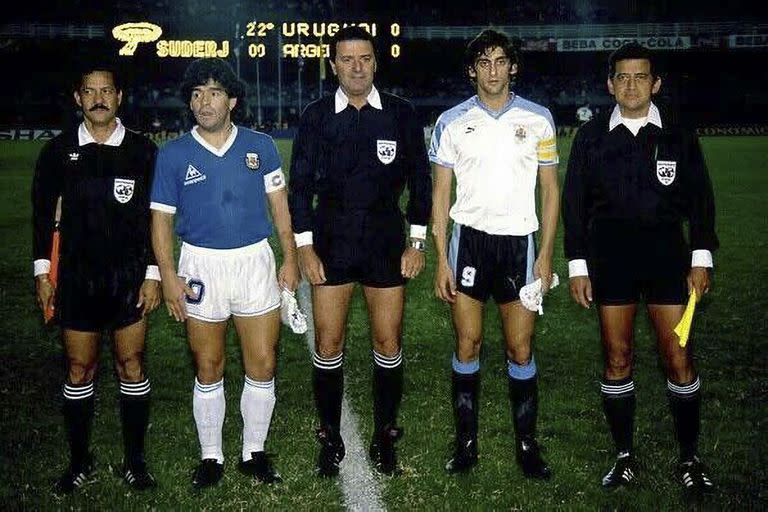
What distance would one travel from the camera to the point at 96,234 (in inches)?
167

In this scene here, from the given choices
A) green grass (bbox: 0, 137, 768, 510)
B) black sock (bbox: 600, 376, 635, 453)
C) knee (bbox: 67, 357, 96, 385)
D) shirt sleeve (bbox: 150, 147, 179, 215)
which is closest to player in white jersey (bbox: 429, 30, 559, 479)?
black sock (bbox: 600, 376, 635, 453)

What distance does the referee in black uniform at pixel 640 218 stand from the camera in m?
4.27

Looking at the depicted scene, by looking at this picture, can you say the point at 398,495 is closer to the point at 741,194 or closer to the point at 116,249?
the point at 116,249

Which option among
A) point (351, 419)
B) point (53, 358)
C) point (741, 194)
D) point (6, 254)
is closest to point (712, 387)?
point (351, 419)

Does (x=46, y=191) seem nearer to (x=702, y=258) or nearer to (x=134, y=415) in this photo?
(x=134, y=415)

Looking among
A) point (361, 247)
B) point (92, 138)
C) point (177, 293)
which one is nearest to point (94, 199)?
point (92, 138)

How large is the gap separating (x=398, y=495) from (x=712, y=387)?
113 inches

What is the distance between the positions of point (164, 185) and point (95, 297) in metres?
0.63

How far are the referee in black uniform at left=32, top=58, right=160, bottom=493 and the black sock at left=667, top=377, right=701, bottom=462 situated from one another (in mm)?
2609

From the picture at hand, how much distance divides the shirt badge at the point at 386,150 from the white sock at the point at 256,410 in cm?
126

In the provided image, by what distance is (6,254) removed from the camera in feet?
38.8

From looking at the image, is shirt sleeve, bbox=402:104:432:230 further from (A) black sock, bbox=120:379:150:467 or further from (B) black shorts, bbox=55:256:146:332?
(A) black sock, bbox=120:379:150:467

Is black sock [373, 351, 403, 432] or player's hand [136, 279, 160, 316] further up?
player's hand [136, 279, 160, 316]

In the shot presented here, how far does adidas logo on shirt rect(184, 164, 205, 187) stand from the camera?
13.9ft
